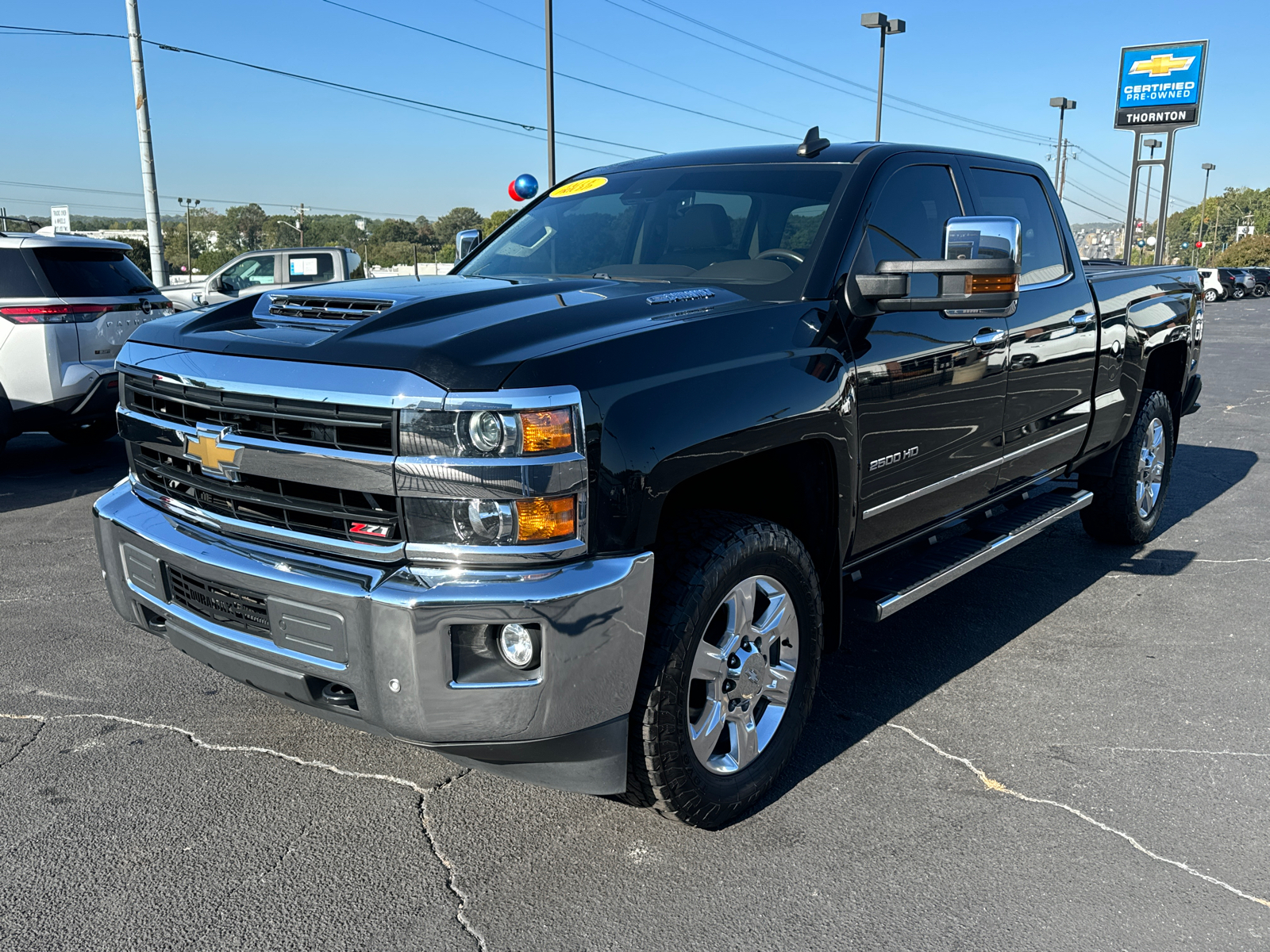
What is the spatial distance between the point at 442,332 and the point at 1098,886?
2.16m

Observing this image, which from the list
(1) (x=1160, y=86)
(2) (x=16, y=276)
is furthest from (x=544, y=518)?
(1) (x=1160, y=86)

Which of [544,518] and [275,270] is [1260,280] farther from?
[544,518]

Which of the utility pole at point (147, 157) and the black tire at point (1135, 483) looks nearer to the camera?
the black tire at point (1135, 483)

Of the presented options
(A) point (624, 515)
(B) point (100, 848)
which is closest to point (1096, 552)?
(A) point (624, 515)

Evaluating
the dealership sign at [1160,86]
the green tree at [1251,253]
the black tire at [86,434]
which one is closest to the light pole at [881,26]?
the dealership sign at [1160,86]

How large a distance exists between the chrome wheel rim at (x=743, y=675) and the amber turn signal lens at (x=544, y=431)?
28.3 inches

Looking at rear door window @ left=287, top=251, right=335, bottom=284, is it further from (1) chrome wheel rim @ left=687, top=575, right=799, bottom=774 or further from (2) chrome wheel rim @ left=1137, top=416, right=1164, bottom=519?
(1) chrome wheel rim @ left=687, top=575, right=799, bottom=774

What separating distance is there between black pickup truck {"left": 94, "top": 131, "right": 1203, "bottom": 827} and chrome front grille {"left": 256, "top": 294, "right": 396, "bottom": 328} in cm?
2

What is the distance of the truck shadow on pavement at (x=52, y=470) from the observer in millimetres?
6973

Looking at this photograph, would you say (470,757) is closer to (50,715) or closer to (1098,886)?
(1098,886)

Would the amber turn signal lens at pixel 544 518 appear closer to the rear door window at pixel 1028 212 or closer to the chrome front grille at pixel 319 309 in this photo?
the chrome front grille at pixel 319 309

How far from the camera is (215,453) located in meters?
2.67

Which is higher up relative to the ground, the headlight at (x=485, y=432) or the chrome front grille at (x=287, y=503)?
the headlight at (x=485, y=432)

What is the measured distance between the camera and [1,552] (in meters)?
5.52
